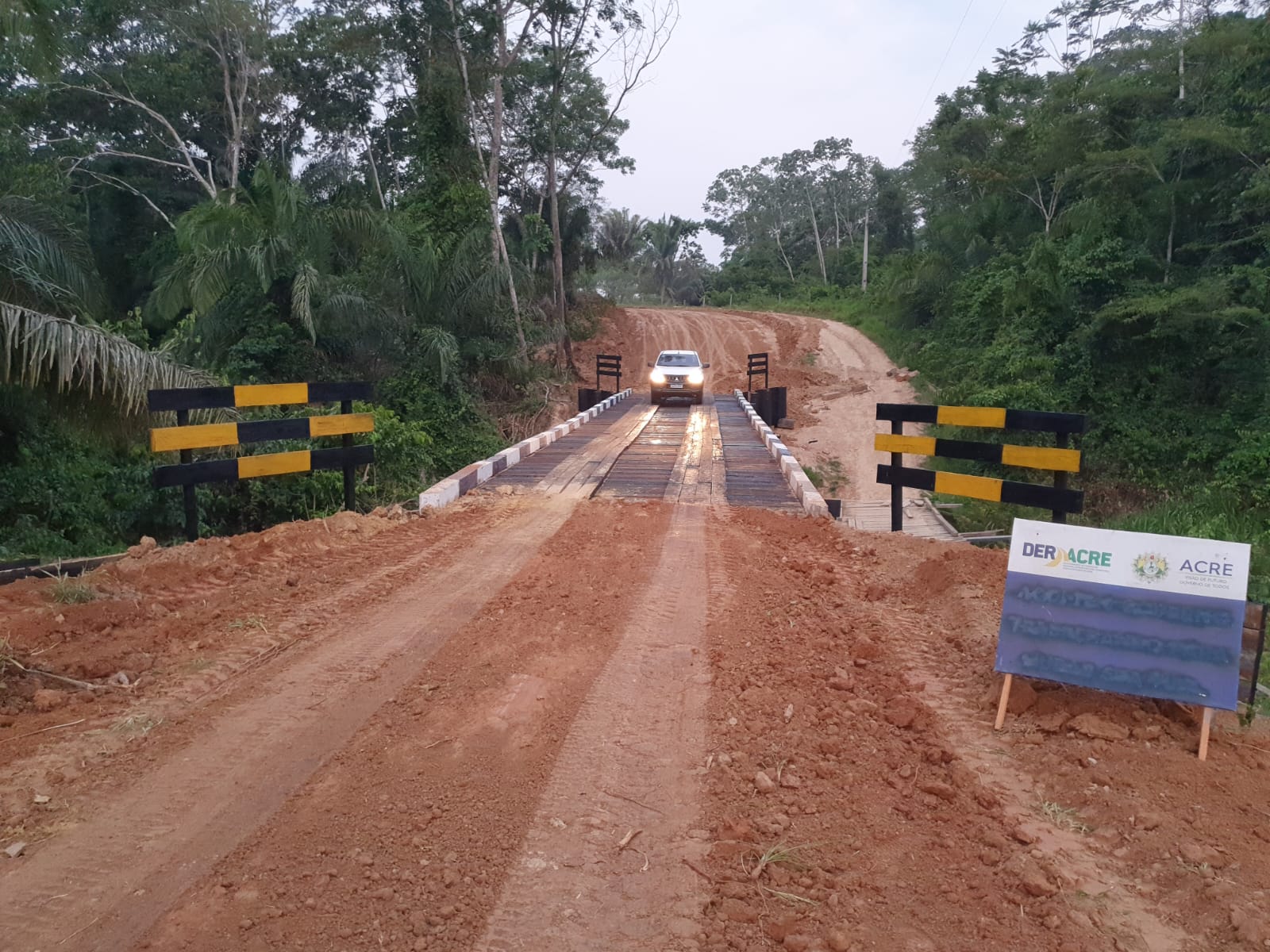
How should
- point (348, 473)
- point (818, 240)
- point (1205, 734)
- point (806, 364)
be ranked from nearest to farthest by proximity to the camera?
point (1205, 734)
point (348, 473)
point (806, 364)
point (818, 240)

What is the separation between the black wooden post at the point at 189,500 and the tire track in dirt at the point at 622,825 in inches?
184

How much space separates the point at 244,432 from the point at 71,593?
2.61 metres

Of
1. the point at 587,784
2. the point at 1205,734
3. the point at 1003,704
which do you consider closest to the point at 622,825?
the point at 587,784

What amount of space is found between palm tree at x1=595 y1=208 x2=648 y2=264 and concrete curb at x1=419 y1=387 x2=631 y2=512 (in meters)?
30.7

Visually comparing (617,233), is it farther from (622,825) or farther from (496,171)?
(622,825)

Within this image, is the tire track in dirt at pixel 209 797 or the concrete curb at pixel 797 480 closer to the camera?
the tire track in dirt at pixel 209 797

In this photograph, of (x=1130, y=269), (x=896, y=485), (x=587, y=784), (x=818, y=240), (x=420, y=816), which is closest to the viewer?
(x=420, y=816)

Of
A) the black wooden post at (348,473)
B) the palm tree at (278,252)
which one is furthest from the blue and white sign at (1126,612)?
the palm tree at (278,252)

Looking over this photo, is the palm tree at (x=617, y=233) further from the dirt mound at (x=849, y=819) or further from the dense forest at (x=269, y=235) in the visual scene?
the dirt mound at (x=849, y=819)

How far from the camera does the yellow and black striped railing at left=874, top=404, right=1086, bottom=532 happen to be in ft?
22.2

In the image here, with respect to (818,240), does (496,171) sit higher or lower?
lower

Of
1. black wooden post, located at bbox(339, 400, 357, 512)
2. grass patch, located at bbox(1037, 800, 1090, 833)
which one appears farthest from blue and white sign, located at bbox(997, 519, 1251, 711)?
black wooden post, located at bbox(339, 400, 357, 512)

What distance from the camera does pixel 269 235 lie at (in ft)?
52.1

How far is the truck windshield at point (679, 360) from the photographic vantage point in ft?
74.9
